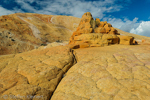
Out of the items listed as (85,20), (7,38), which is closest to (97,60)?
(85,20)

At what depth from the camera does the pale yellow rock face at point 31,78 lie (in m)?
3.14

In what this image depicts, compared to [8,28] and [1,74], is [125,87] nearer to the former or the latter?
[1,74]

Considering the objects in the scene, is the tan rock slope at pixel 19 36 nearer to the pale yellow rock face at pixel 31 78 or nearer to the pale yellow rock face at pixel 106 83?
the pale yellow rock face at pixel 31 78

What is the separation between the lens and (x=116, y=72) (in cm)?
391

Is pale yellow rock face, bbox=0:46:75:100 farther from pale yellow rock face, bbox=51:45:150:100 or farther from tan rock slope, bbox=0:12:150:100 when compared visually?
pale yellow rock face, bbox=51:45:150:100

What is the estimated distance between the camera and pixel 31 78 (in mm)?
3758

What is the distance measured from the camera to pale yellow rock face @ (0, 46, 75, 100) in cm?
314

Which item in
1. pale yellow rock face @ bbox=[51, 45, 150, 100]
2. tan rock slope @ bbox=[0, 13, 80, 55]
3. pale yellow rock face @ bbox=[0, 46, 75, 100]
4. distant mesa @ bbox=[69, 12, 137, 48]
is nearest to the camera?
pale yellow rock face @ bbox=[51, 45, 150, 100]

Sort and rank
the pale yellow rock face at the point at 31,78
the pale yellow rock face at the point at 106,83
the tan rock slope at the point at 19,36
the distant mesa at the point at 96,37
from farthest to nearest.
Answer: the tan rock slope at the point at 19,36 < the distant mesa at the point at 96,37 < the pale yellow rock face at the point at 31,78 < the pale yellow rock face at the point at 106,83

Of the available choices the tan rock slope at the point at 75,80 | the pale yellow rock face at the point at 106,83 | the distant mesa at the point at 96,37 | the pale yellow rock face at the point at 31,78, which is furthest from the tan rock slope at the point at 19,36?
the pale yellow rock face at the point at 106,83

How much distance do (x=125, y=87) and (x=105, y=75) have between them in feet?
2.68

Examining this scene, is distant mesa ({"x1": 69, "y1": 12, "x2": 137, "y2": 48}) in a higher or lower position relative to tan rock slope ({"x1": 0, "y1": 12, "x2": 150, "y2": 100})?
higher

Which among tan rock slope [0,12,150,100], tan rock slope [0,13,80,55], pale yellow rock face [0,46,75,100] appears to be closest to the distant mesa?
pale yellow rock face [0,46,75,100]

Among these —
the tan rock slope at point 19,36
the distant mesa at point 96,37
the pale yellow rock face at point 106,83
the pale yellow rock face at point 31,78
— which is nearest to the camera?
the pale yellow rock face at point 106,83
